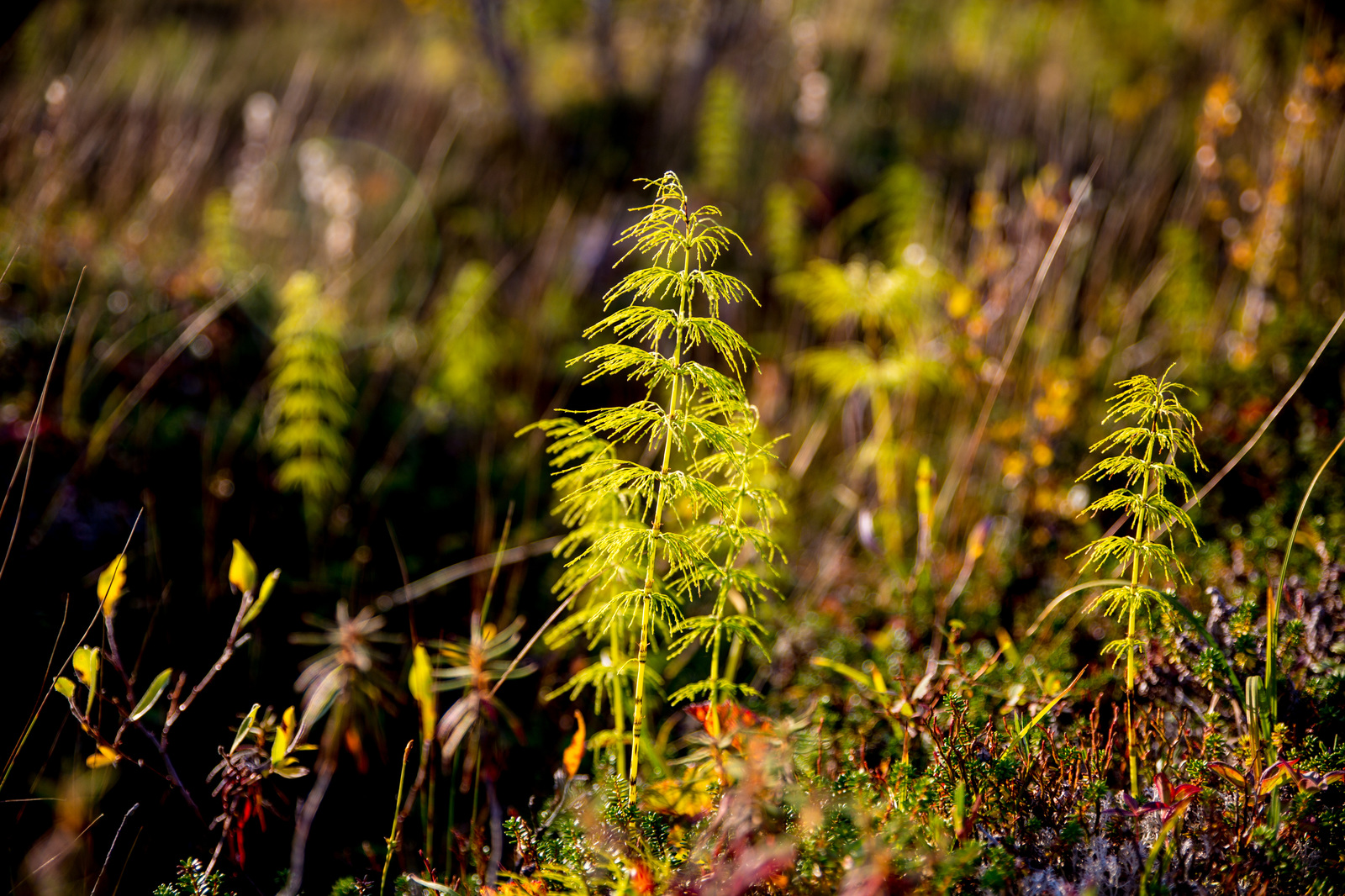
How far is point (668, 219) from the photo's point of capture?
4.09 ft

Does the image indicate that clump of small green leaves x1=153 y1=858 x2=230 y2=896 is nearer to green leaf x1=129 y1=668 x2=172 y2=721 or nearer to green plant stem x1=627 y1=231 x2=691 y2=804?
green leaf x1=129 y1=668 x2=172 y2=721

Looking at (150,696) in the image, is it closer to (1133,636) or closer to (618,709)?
(618,709)

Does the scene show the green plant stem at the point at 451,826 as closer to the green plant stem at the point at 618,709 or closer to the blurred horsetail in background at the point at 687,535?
the blurred horsetail in background at the point at 687,535

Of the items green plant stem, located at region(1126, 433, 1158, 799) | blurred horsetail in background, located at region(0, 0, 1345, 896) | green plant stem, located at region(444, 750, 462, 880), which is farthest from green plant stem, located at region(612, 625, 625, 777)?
green plant stem, located at region(1126, 433, 1158, 799)

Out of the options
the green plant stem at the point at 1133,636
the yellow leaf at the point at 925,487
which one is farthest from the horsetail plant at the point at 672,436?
the yellow leaf at the point at 925,487

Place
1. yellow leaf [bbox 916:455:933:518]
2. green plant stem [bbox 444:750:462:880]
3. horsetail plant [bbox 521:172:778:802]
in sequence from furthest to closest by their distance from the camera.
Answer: yellow leaf [bbox 916:455:933:518], green plant stem [bbox 444:750:462:880], horsetail plant [bbox 521:172:778:802]

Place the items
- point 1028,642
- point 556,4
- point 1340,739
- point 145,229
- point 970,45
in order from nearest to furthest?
point 1340,739
point 1028,642
point 145,229
point 556,4
point 970,45

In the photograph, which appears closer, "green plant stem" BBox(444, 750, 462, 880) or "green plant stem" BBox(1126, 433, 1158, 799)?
"green plant stem" BBox(1126, 433, 1158, 799)

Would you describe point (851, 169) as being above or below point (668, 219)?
above

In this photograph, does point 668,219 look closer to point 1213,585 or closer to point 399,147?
point 1213,585

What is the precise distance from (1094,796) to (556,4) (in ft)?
25.9

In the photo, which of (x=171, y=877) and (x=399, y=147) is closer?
(x=171, y=877)

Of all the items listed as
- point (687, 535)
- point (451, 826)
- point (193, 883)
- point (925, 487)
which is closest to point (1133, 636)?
point (925, 487)

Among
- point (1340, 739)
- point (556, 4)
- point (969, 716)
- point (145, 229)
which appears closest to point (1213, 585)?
point (1340, 739)
